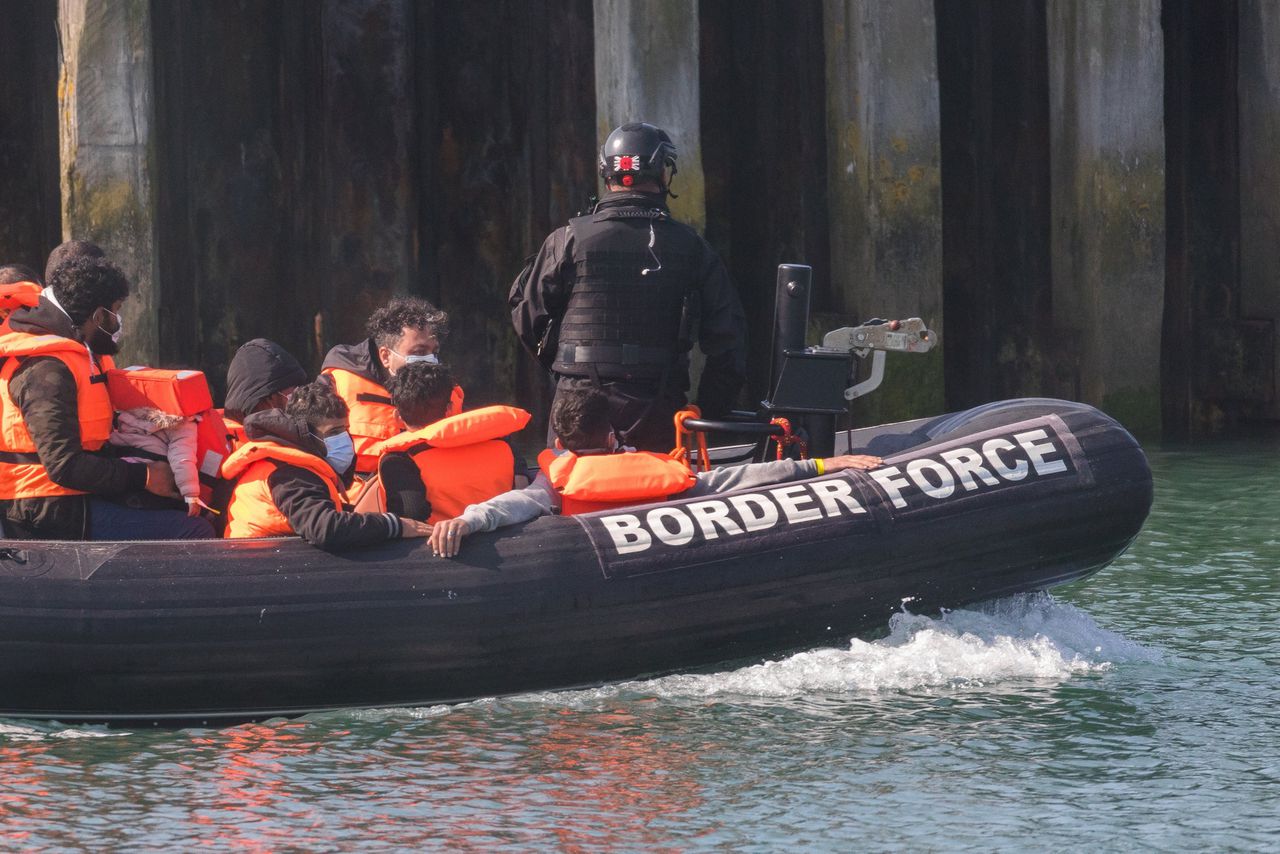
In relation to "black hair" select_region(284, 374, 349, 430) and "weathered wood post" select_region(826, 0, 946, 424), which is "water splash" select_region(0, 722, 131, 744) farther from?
"weathered wood post" select_region(826, 0, 946, 424)

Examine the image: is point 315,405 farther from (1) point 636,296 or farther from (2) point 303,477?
(1) point 636,296

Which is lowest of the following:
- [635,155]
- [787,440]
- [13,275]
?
[787,440]

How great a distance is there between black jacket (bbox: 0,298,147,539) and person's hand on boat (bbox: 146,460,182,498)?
2 cm

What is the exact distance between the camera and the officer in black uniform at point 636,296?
623cm

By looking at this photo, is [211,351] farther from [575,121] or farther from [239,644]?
[239,644]

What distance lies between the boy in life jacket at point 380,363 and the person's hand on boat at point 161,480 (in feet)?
1.85

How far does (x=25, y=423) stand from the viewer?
5359 millimetres

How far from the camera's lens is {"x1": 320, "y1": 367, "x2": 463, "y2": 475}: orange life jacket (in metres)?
5.93

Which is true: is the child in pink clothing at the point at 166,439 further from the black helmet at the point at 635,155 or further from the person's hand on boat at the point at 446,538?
the black helmet at the point at 635,155

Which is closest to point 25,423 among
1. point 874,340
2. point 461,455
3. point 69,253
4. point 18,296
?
point 18,296

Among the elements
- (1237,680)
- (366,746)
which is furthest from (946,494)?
(366,746)

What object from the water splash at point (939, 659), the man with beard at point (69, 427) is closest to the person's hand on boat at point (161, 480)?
the man with beard at point (69, 427)

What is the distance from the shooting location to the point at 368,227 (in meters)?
9.64

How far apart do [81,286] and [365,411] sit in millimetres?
926
